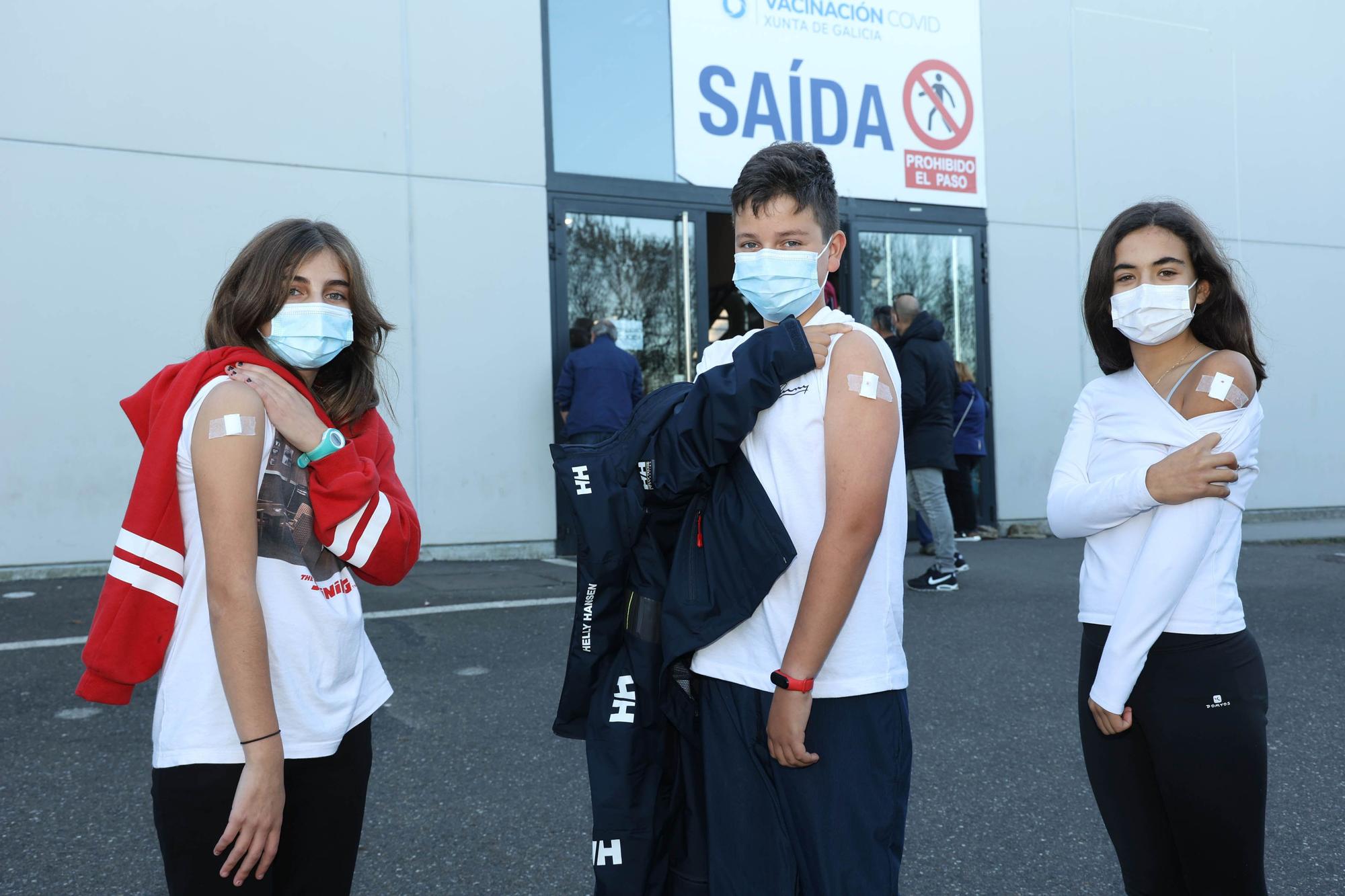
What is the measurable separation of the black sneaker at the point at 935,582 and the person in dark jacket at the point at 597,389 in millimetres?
2628

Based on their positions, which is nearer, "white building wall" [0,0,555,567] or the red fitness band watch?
the red fitness band watch

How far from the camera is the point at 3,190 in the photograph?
7.29 m

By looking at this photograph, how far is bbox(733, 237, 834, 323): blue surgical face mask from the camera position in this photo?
206 centimetres

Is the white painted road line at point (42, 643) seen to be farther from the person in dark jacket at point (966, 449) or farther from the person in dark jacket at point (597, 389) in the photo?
the person in dark jacket at point (966, 449)

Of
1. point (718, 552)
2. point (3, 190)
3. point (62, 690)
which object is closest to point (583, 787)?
point (718, 552)

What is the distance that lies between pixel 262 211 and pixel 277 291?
270 inches

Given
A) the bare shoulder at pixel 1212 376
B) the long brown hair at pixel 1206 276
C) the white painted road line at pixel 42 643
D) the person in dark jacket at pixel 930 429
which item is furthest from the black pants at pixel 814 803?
the person in dark jacket at pixel 930 429

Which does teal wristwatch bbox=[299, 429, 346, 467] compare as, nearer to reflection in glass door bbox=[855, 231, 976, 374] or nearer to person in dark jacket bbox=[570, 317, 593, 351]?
person in dark jacket bbox=[570, 317, 593, 351]

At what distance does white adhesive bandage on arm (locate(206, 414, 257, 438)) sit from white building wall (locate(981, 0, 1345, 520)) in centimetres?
1026

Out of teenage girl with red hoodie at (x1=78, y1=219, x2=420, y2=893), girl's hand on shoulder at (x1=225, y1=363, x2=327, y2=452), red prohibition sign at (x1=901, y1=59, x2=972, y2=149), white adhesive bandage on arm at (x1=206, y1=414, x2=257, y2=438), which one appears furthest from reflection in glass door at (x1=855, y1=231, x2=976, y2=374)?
white adhesive bandage on arm at (x1=206, y1=414, x2=257, y2=438)

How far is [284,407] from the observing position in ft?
5.60

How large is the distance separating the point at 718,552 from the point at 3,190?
7.54 metres

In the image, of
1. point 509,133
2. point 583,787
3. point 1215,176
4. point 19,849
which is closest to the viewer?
point 19,849

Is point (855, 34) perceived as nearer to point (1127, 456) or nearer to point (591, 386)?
point (591, 386)
